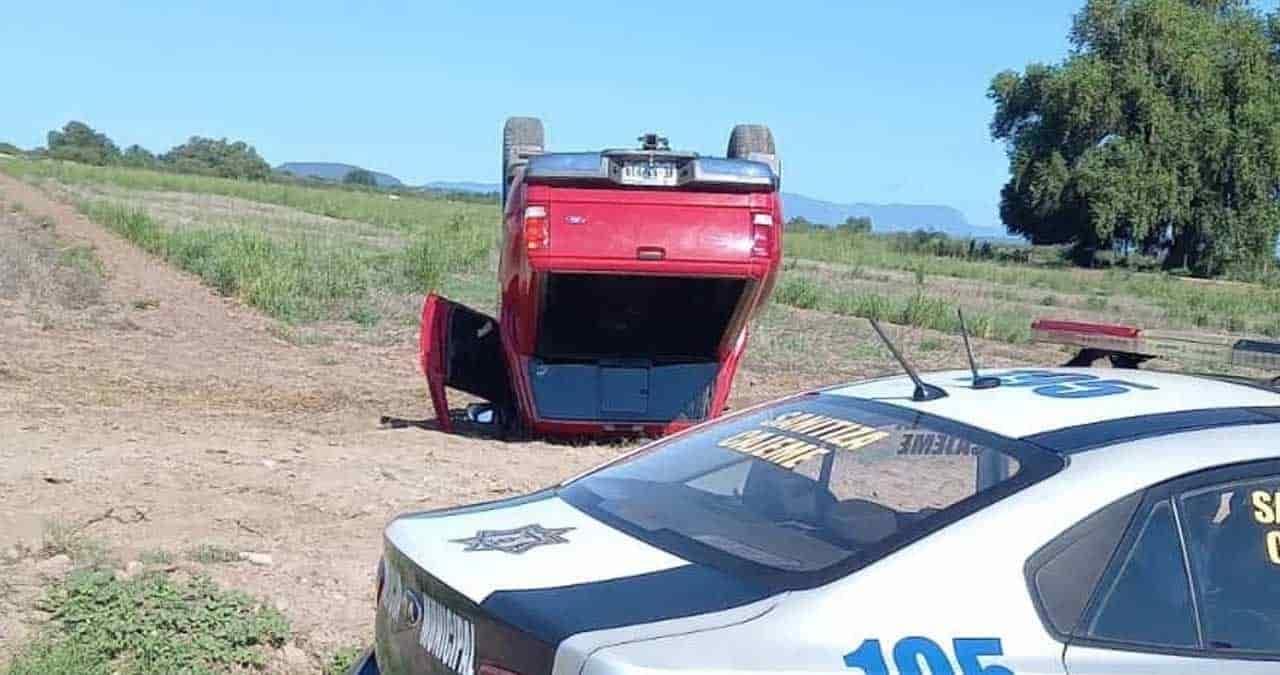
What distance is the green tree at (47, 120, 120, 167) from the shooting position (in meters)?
126

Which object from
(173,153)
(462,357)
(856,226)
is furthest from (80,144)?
(462,357)

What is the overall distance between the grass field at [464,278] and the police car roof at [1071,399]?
1425cm

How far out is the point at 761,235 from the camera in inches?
362

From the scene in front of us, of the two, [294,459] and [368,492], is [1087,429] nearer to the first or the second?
[368,492]

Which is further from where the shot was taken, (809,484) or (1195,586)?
(809,484)

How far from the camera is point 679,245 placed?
30.1ft

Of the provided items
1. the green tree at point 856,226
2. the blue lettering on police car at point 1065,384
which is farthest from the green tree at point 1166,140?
the blue lettering on police car at point 1065,384

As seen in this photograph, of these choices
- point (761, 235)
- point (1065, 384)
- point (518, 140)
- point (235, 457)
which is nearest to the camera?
point (1065, 384)

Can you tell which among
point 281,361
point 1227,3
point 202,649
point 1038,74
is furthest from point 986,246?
point 202,649

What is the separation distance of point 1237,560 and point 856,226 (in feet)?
225

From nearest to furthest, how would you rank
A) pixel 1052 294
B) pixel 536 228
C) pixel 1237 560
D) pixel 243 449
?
pixel 1237 560
pixel 243 449
pixel 536 228
pixel 1052 294

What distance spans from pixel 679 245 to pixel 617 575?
626 cm

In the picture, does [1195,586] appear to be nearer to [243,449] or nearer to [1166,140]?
[243,449]

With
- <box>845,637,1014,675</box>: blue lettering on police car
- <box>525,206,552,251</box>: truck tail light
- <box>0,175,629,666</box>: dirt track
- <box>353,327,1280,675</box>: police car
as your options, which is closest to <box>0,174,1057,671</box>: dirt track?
<box>0,175,629,666</box>: dirt track
